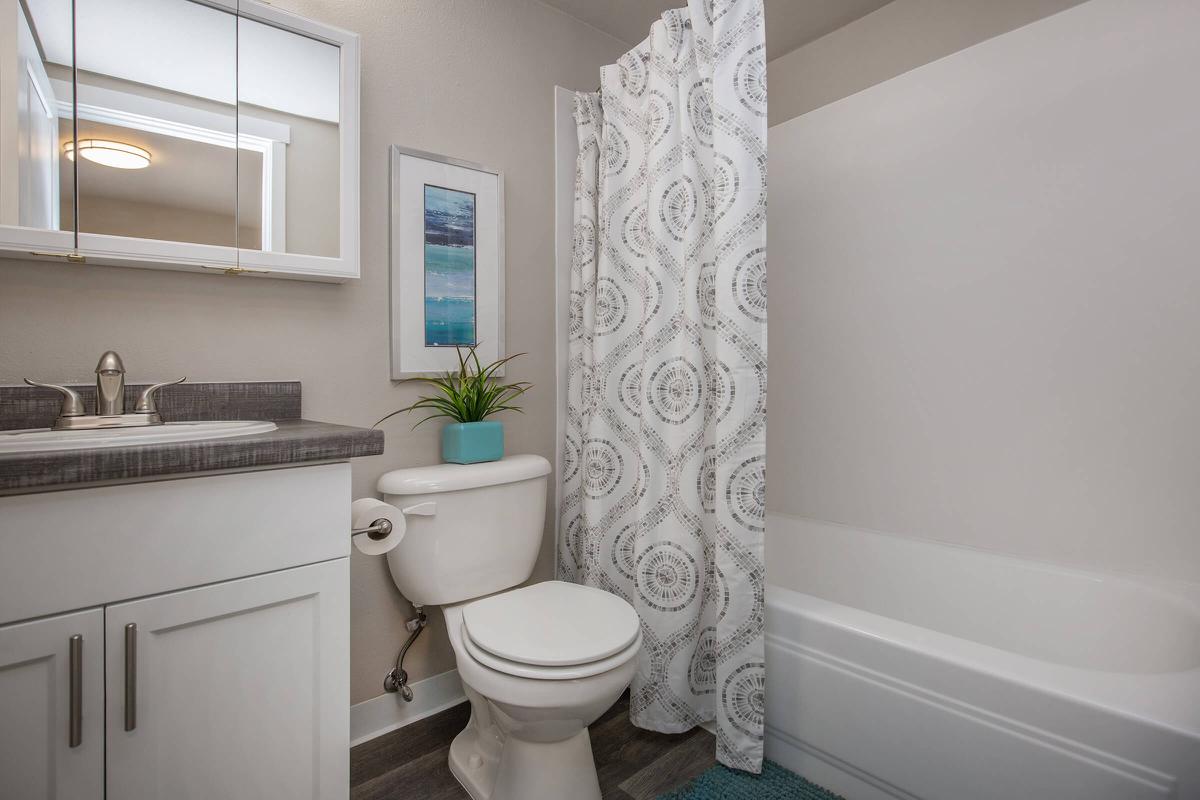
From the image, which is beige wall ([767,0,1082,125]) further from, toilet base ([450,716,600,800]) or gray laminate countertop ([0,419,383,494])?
toilet base ([450,716,600,800])

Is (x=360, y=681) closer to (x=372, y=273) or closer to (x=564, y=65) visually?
(x=372, y=273)

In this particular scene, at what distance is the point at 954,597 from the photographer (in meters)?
1.85

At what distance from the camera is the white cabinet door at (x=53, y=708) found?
0.83 meters

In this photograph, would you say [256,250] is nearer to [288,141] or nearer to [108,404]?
[288,141]

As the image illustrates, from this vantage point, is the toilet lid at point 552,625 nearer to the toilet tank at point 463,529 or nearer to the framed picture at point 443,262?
the toilet tank at point 463,529

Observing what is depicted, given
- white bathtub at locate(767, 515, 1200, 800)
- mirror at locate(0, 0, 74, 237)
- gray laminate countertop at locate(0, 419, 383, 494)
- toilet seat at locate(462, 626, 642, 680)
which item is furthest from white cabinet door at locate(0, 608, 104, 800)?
white bathtub at locate(767, 515, 1200, 800)

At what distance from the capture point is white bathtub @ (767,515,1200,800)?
1.03 metres

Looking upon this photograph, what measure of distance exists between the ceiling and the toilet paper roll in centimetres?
184

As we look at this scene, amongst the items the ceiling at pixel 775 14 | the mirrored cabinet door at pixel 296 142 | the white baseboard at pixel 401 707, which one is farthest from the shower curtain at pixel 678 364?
the mirrored cabinet door at pixel 296 142

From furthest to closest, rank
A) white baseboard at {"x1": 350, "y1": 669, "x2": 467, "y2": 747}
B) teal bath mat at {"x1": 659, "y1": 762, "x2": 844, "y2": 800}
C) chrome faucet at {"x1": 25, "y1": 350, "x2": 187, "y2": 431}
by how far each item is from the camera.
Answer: white baseboard at {"x1": 350, "y1": 669, "x2": 467, "y2": 747} → teal bath mat at {"x1": 659, "y1": 762, "x2": 844, "y2": 800} → chrome faucet at {"x1": 25, "y1": 350, "x2": 187, "y2": 431}

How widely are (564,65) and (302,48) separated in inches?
38.2

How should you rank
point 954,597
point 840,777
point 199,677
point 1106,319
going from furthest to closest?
1. point 954,597
2. point 1106,319
3. point 840,777
4. point 199,677

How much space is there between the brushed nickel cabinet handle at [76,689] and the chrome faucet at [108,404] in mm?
466

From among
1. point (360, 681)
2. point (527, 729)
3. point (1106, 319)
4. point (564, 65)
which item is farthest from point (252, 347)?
point (1106, 319)
